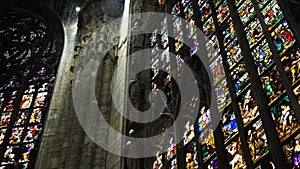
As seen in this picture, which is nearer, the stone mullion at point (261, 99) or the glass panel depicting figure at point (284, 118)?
the stone mullion at point (261, 99)

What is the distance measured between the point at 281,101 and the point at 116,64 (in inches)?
201

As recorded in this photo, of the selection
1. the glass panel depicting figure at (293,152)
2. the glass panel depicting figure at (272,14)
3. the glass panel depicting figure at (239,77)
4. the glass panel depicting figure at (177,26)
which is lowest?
the glass panel depicting figure at (293,152)

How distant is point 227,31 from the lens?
7324 mm

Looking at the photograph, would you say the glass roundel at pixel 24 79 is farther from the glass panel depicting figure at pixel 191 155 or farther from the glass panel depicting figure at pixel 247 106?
the glass panel depicting figure at pixel 247 106

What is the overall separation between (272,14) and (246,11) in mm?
627

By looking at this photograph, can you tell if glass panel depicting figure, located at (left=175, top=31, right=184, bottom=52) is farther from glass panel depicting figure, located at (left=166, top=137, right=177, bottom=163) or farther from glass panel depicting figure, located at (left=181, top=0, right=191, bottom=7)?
glass panel depicting figure, located at (left=166, top=137, right=177, bottom=163)

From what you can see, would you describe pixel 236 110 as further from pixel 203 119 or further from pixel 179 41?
pixel 179 41

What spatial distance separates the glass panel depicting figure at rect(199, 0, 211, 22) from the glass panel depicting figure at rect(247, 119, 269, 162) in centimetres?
300

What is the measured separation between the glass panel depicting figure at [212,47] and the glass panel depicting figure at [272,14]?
2.80ft

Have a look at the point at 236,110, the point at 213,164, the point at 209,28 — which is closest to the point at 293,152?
the point at 236,110

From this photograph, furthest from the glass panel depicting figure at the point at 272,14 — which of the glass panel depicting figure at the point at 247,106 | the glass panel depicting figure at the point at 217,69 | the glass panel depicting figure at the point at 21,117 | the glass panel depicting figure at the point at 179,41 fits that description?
the glass panel depicting figure at the point at 21,117

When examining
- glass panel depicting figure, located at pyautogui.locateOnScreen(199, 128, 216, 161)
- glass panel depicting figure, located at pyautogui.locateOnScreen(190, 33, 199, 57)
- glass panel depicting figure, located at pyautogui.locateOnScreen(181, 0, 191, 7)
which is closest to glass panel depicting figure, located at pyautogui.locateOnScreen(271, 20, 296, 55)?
glass panel depicting figure, located at pyautogui.locateOnScreen(199, 128, 216, 161)

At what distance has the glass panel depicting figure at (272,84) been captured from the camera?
18.2 feet

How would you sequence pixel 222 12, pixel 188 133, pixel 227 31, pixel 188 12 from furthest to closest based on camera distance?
pixel 188 12 < pixel 222 12 < pixel 227 31 < pixel 188 133
